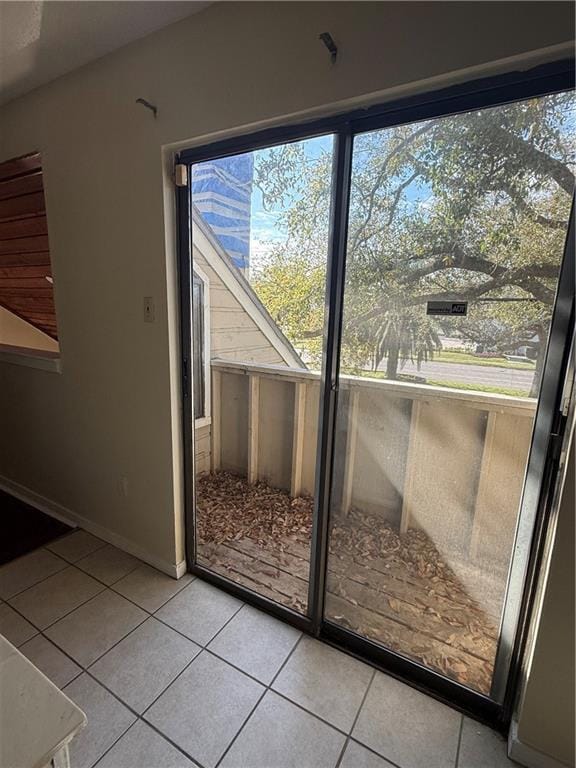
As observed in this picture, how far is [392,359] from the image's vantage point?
1.36 meters

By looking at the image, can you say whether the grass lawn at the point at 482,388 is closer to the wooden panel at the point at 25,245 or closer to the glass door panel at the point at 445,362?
the glass door panel at the point at 445,362

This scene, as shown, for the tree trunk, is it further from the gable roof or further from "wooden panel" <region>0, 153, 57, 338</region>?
"wooden panel" <region>0, 153, 57, 338</region>

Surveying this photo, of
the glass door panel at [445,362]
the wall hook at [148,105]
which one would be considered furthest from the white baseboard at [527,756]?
the wall hook at [148,105]

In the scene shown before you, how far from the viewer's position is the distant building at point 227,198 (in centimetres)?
163

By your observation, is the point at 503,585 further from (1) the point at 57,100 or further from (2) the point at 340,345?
(1) the point at 57,100

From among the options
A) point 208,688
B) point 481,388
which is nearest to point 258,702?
point 208,688

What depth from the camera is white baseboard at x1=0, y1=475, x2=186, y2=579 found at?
6.59 feet

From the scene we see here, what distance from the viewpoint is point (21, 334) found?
2922 mm

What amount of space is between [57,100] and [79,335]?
115 centimetres

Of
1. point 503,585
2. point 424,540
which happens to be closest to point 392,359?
point 424,540

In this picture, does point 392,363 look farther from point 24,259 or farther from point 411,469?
point 24,259

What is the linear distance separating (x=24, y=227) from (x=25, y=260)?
224 mm

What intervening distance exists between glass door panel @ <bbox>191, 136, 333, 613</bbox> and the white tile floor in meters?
0.26

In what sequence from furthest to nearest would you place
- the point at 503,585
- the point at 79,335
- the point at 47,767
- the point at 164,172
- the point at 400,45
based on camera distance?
the point at 79,335 < the point at 164,172 < the point at 503,585 < the point at 400,45 < the point at 47,767
